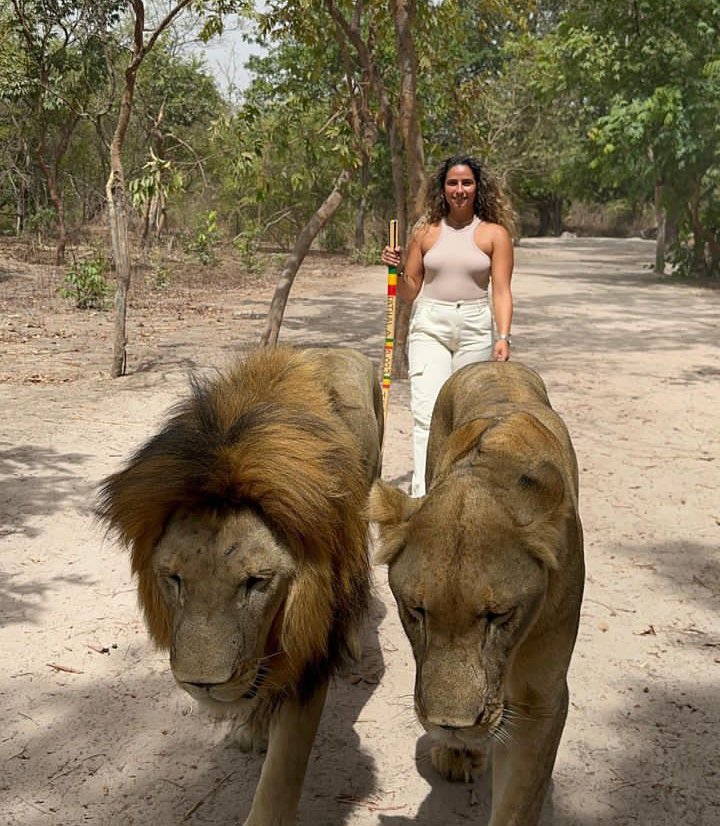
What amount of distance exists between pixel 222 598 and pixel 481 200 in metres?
3.48

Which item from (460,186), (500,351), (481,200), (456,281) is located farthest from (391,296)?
(500,351)

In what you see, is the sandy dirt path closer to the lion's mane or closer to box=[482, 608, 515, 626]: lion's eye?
the lion's mane

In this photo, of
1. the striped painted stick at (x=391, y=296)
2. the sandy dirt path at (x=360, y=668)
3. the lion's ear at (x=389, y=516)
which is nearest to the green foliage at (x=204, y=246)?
the sandy dirt path at (x=360, y=668)

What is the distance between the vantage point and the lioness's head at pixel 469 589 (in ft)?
6.71

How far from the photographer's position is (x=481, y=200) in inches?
204

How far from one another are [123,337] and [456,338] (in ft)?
17.8

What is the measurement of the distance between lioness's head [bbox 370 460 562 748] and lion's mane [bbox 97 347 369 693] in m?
0.37

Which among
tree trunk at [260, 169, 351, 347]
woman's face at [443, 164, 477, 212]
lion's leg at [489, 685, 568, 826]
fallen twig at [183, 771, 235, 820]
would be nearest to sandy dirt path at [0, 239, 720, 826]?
fallen twig at [183, 771, 235, 820]

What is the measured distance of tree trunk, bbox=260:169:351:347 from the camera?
9672mm

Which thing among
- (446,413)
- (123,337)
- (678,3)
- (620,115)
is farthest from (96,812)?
(678,3)

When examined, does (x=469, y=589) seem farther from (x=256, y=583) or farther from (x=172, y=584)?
(x=172, y=584)

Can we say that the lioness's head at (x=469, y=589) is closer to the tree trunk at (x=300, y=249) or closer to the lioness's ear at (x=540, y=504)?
the lioness's ear at (x=540, y=504)

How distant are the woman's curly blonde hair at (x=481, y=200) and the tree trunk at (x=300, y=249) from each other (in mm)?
4566

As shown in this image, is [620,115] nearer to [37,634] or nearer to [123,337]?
[123,337]
